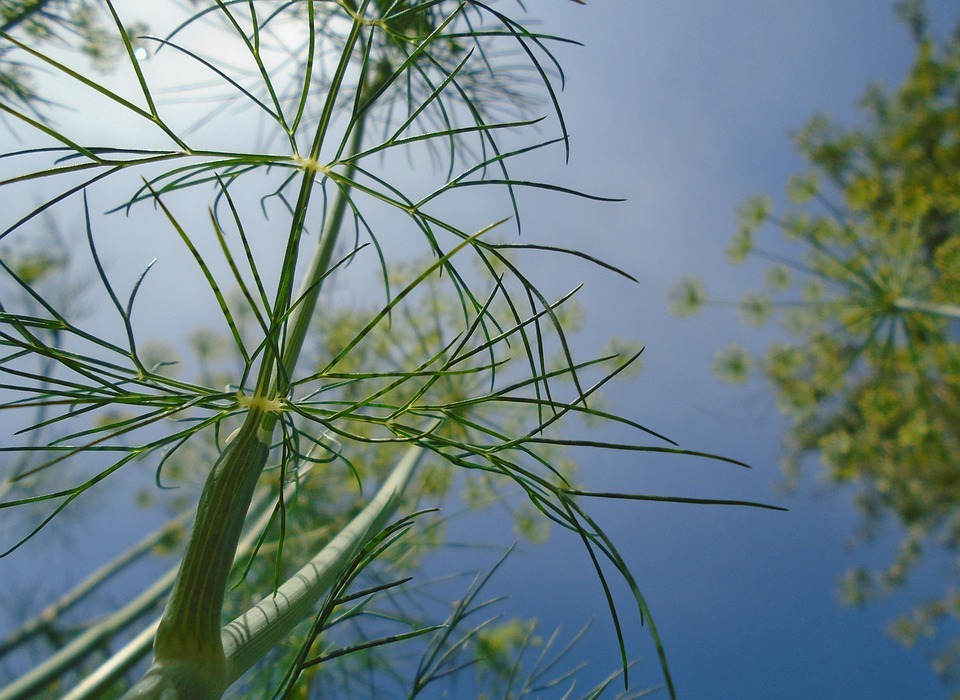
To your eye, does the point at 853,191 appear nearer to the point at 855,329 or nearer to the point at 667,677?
the point at 855,329

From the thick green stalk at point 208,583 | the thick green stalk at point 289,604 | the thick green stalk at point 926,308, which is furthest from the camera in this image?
the thick green stalk at point 926,308

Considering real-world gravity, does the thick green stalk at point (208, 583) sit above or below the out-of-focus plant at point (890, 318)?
below

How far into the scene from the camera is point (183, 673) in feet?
1.94

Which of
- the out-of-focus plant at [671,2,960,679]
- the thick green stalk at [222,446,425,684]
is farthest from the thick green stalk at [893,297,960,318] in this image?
the thick green stalk at [222,446,425,684]

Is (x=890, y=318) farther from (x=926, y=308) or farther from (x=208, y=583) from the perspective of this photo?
(x=208, y=583)

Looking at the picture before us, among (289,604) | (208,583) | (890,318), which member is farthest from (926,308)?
(208,583)

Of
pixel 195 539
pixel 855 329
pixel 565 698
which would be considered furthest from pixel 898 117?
pixel 195 539

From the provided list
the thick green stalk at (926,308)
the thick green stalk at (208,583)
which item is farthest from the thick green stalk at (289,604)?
the thick green stalk at (926,308)

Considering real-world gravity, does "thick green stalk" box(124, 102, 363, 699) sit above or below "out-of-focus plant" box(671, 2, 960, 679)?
below

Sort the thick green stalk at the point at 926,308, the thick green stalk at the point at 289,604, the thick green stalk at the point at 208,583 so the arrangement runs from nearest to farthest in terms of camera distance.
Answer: the thick green stalk at the point at 208,583 < the thick green stalk at the point at 289,604 < the thick green stalk at the point at 926,308

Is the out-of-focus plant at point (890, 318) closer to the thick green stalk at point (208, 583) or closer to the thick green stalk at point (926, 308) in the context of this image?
the thick green stalk at point (926, 308)

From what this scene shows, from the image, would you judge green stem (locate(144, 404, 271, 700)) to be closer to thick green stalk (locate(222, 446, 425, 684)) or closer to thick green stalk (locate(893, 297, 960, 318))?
thick green stalk (locate(222, 446, 425, 684))

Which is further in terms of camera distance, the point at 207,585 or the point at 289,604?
the point at 289,604

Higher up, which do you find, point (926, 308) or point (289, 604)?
point (926, 308)
